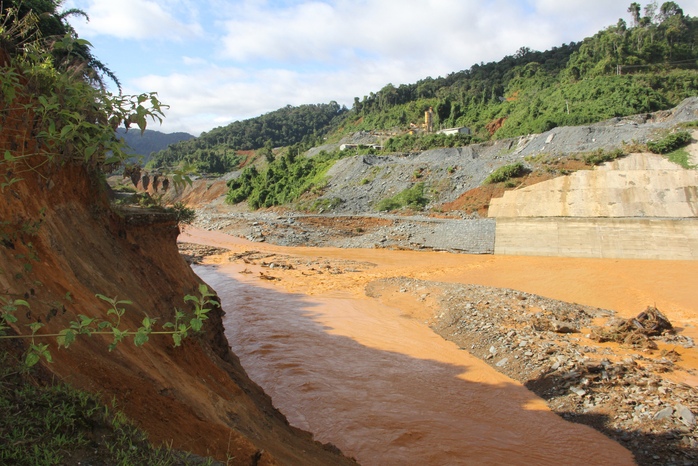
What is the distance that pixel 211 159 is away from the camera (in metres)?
72.7

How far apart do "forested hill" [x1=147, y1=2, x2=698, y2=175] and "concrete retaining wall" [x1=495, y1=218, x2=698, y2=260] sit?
20744mm

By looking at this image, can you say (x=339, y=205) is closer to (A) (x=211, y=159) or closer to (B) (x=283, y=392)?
(B) (x=283, y=392)

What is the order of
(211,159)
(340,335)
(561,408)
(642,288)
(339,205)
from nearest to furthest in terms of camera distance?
(561,408)
(340,335)
(642,288)
(339,205)
(211,159)

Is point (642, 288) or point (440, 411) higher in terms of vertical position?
point (642, 288)

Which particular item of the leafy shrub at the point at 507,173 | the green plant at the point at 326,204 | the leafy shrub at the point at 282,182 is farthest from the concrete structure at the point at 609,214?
the leafy shrub at the point at 282,182

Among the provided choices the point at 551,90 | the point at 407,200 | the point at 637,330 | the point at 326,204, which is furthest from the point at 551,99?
the point at 637,330

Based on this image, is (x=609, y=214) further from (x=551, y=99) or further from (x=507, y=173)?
(x=551, y=99)

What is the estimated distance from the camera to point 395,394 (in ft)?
28.9

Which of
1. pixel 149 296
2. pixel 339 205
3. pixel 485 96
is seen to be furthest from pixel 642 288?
pixel 485 96

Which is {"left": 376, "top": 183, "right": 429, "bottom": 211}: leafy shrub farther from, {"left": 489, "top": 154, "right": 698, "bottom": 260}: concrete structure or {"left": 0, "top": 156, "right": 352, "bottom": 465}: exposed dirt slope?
{"left": 0, "top": 156, "right": 352, "bottom": 465}: exposed dirt slope

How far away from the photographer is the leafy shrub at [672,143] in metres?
29.1

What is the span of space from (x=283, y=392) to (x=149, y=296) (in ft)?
12.7

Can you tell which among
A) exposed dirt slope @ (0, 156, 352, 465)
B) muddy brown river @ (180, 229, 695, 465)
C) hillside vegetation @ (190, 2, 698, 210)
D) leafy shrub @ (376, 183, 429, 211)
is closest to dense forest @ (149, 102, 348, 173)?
hillside vegetation @ (190, 2, 698, 210)

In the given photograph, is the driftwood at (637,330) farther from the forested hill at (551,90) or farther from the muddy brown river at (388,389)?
the forested hill at (551,90)
